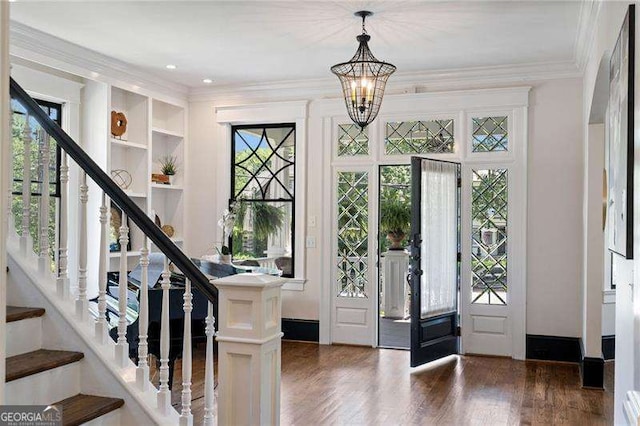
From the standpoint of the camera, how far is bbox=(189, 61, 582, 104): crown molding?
5.84 m

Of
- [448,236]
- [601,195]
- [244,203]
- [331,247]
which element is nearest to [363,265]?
[331,247]

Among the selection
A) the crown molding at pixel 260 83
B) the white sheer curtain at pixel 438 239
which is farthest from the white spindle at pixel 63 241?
the white sheer curtain at pixel 438 239

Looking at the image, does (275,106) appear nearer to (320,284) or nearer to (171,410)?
(320,284)

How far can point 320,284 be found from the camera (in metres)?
6.60

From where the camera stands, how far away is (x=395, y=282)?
8805mm

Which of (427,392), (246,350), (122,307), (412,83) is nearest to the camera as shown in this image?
(246,350)

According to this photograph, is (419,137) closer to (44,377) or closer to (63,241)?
(63,241)

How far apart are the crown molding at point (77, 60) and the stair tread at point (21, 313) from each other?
2792mm

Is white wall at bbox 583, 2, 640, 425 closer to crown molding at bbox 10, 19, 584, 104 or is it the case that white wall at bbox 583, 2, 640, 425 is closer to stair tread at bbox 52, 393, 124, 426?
crown molding at bbox 10, 19, 584, 104

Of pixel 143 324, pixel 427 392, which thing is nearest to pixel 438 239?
pixel 427 392

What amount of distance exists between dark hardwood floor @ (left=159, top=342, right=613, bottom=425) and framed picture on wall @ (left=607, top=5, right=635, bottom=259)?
77.7 inches

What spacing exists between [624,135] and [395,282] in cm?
659

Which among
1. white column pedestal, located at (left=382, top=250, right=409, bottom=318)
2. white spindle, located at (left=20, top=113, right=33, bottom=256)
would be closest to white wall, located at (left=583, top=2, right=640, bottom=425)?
white spindle, located at (left=20, top=113, right=33, bottom=256)

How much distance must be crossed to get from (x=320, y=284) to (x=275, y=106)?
210 centimetres
